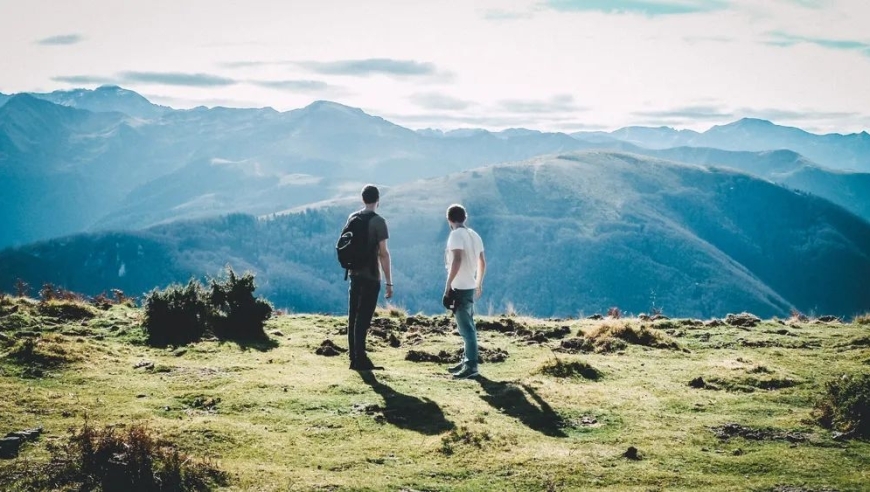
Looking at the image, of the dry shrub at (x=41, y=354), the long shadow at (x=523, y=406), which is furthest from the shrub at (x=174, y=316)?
the long shadow at (x=523, y=406)

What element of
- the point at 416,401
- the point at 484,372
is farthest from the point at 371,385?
the point at 484,372

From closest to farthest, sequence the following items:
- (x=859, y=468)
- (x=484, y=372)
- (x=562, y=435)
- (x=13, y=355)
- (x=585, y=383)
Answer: (x=859, y=468) < (x=562, y=435) < (x=13, y=355) < (x=585, y=383) < (x=484, y=372)

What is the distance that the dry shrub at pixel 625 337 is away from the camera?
596 inches

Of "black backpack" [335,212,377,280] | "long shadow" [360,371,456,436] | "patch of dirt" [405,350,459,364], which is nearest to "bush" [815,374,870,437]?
"long shadow" [360,371,456,436]

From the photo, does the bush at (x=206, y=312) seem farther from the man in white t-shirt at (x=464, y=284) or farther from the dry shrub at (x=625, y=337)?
the dry shrub at (x=625, y=337)

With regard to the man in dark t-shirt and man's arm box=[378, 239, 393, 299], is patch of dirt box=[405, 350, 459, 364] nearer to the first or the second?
the man in dark t-shirt

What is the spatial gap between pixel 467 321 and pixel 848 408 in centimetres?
602

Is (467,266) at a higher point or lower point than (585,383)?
higher

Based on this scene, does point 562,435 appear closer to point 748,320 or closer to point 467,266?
point 467,266

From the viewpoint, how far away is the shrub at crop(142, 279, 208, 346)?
14.5 metres

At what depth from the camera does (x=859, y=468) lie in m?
7.38

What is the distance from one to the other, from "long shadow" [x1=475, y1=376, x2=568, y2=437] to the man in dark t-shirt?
2.41 meters

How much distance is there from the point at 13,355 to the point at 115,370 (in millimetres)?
1591

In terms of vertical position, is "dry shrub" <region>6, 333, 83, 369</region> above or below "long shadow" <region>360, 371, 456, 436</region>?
above
